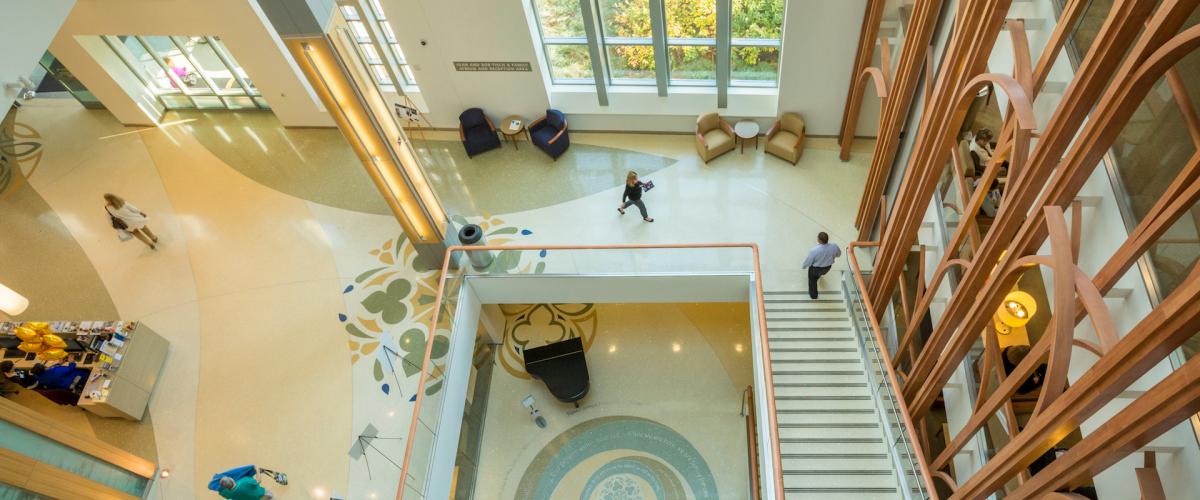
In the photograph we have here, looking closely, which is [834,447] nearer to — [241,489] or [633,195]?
[633,195]

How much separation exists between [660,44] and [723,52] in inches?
46.1

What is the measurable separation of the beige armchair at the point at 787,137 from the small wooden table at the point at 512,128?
197 inches

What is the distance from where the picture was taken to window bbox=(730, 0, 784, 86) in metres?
11.2

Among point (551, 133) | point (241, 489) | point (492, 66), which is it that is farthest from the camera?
point (551, 133)

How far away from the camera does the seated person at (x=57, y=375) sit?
33.4 feet

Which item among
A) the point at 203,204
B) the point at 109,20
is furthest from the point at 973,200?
the point at 109,20

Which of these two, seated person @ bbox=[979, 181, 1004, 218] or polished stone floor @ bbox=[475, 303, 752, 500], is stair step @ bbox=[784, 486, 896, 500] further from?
seated person @ bbox=[979, 181, 1004, 218]

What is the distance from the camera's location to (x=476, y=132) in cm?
1327

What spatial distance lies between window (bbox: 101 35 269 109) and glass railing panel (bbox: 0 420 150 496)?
26.9 feet

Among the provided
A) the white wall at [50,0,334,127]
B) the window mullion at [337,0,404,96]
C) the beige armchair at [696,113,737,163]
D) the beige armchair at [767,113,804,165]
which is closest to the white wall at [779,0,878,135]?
the beige armchair at [767,113,804,165]

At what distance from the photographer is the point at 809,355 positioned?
32.1ft

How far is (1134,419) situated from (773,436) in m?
4.34

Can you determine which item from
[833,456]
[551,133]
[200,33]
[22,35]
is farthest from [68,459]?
[833,456]

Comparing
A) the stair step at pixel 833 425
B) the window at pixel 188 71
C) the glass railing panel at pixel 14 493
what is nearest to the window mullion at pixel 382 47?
the window at pixel 188 71
